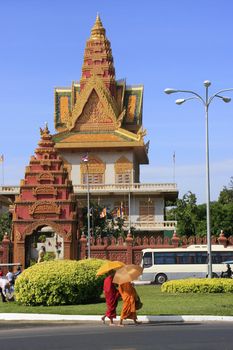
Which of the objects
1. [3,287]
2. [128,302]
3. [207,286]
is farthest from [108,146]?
[128,302]

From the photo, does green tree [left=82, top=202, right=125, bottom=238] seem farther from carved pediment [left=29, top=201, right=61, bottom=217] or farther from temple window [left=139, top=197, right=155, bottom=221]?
carved pediment [left=29, top=201, right=61, bottom=217]

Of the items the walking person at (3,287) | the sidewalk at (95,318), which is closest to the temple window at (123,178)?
the walking person at (3,287)

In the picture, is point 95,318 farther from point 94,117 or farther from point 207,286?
point 94,117

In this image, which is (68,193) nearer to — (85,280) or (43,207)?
(43,207)

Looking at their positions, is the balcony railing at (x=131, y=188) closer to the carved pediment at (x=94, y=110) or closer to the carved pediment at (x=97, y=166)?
the carved pediment at (x=97, y=166)

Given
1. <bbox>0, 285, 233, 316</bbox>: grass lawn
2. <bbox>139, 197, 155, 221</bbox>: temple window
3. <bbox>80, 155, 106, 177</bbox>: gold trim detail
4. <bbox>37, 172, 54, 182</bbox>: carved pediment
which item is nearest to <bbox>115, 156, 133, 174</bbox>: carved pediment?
<bbox>80, 155, 106, 177</bbox>: gold trim detail

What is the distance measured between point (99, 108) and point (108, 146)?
464 centimetres

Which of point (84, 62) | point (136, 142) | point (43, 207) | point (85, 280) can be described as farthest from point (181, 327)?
point (84, 62)

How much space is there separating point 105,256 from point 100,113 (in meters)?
23.4

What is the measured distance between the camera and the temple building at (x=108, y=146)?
65.5 meters

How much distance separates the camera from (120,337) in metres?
14.1

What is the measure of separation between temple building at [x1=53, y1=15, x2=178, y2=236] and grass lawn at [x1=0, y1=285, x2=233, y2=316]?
1561 inches

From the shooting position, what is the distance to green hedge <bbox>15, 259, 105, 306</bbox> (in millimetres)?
21547

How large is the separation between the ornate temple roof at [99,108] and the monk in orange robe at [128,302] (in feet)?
159
